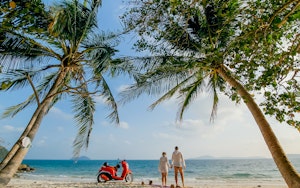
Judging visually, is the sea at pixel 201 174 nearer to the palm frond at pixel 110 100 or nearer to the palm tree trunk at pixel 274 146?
the palm frond at pixel 110 100

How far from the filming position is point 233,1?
403 cm

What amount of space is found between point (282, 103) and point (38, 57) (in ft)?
20.0

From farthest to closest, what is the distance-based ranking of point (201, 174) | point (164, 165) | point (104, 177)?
1. point (201, 174)
2. point (104, 177)
3. point (164, 165)

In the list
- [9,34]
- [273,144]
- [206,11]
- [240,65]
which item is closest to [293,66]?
[240,65]

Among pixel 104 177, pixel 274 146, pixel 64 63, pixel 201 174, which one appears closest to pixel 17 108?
pixel 64 63

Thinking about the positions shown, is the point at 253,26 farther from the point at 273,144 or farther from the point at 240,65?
the point at 273,144

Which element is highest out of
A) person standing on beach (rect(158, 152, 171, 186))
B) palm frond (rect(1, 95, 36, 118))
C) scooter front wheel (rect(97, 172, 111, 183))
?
palm frond (rect(1, 95, 36, 118))

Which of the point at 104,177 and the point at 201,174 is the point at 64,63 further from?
the point at 201,174

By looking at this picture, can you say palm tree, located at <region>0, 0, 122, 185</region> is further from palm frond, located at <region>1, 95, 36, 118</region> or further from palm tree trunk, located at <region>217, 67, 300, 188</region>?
palm tree trunk, located at <region>217, 67, 300, 188</region>

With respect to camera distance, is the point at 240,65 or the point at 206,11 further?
the point at 206,11

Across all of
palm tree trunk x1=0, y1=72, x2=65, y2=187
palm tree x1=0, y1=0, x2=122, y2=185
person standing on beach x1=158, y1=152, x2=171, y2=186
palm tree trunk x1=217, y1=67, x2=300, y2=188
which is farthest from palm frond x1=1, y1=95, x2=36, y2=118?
palm tree trunk x1=217, y1=67, x2=300, y2=188

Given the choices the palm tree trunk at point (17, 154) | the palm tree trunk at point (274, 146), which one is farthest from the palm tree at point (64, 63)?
the palm tree trunk at point (274, 146)

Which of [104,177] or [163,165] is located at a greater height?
[163,165]

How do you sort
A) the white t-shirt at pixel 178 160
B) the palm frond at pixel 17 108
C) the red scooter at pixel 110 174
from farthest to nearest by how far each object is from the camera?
1. the red scooter at pixel 110 174
2. the white t-shirt at pixel 178 160
3. the palm frond at pixel 17 108
